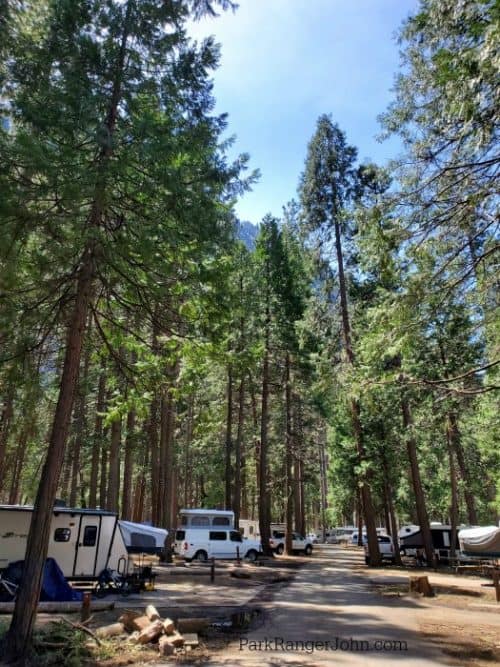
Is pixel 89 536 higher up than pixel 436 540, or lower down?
higher up

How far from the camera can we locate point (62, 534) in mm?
13078

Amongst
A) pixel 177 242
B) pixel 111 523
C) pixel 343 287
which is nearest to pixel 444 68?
pixel 177 242

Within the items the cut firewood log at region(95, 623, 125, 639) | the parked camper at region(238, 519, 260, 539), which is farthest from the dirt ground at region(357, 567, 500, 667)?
the parked camper at region(238, 519, 260, 539)

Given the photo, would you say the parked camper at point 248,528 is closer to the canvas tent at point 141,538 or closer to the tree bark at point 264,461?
the tree bark at point 264,461

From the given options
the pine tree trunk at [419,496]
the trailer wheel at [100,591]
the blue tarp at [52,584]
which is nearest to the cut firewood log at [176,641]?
the blue tarp at [52,584]

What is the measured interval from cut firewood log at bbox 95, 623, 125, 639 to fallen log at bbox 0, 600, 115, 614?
8.12ft

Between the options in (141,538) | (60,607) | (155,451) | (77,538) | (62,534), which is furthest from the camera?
(155,451)

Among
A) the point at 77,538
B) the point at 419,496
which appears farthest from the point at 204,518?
the point at 77,538

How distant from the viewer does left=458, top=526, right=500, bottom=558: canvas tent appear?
54.7ft

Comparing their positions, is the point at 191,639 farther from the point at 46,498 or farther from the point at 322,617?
the point at 322,617

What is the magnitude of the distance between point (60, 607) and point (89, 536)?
322 cm

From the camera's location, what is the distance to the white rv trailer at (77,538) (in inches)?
487

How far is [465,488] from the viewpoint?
23.2 metres

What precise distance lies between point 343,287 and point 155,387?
560 inches
